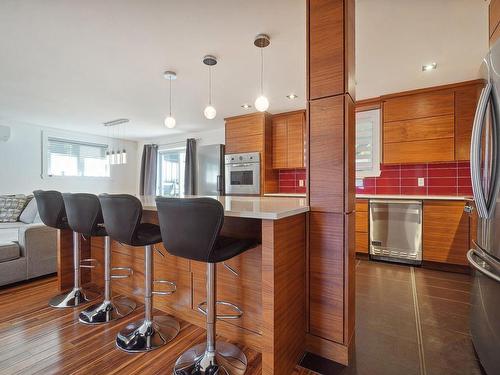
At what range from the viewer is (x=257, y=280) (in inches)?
61.9

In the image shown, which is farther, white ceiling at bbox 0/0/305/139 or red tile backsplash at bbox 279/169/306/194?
red tile backsplash at bbox 279/169/306/194

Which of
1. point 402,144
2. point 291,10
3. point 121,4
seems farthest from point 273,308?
point 402,144

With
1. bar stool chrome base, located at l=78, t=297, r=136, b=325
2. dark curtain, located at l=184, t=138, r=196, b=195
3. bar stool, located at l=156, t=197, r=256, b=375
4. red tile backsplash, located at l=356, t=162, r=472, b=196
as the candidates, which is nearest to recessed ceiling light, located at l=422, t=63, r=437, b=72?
red tile backsplash, located at l=356, t=162, r=472, b=196

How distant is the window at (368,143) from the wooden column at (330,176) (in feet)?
8.12

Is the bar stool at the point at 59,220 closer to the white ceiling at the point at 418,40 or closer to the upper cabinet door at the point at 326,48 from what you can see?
the upper cabinet door at the point at 326,48

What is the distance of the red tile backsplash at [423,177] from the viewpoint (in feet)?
11.2

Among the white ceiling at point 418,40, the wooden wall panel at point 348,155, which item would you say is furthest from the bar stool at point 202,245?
the white ceiling at point 418,40

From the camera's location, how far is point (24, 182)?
4.75 meters

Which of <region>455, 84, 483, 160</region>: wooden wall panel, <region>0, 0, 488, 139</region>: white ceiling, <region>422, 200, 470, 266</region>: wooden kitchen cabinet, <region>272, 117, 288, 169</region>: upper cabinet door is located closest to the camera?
<region>0, 0, 488, 139</region>: white ceiling

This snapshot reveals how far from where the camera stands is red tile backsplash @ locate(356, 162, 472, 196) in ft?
11.2

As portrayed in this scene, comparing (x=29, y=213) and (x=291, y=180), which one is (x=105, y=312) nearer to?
(x=29, y=213)

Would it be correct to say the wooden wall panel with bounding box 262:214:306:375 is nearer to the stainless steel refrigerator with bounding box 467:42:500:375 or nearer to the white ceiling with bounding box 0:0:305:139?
the stainless steel refrigerator with bounding box 467:42:500:375

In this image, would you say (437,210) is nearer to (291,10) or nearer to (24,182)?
(291,10)

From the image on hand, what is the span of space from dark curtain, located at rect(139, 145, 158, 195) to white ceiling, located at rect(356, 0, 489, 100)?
5.17m
